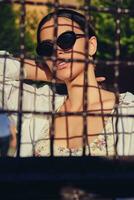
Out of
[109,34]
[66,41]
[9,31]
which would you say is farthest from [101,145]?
[9,31]

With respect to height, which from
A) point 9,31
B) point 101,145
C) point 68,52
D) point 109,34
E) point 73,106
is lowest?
point 101,145

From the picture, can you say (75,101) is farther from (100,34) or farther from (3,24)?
(3,24)

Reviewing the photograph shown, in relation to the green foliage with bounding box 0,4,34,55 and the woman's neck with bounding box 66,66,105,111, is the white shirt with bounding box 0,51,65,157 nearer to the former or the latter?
the woman's neck with bounding box 66,66,105,111

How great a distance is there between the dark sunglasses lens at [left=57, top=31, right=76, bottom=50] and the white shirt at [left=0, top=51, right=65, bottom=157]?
0.33 m

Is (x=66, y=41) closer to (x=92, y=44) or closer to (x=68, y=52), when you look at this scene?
(x=68, y=52)

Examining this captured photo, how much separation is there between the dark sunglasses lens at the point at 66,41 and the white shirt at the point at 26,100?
0.33 m

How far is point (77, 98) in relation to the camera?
73.3 inches

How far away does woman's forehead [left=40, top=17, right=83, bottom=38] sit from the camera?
163 cm

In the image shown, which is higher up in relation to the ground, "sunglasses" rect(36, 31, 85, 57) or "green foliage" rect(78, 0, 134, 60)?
"green foliage" rect(78, 0, 134, 60)

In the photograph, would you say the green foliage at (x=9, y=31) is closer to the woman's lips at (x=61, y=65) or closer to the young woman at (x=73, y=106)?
the young woman at (x=73, y=106)

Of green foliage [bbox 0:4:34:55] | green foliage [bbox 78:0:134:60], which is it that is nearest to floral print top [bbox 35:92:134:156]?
green foliage [bbox 78:0:134:60]

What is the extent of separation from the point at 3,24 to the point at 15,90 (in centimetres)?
479

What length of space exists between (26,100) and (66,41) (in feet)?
1.39

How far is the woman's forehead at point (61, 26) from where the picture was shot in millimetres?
1629
